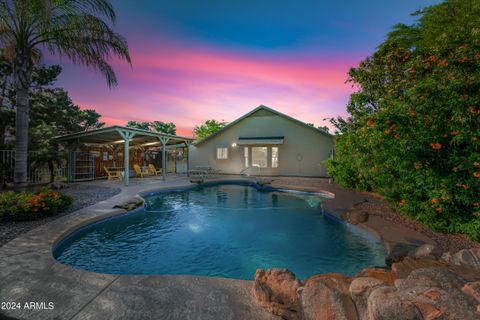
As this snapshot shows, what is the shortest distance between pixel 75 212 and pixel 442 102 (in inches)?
355

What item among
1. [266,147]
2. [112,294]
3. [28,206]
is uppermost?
[266,147]

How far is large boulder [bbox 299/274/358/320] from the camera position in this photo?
6.23ft

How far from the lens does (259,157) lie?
18.7 m

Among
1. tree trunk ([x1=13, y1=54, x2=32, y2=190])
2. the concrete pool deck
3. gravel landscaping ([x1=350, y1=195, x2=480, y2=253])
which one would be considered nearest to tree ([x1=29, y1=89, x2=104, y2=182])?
tree trunk ([x1=13, y1=54, x2=32, y2=190])

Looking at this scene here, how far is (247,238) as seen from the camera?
575 cm

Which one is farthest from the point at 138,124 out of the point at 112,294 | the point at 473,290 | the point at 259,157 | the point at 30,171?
the point at 473,290

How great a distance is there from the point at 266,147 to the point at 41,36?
48.5ft

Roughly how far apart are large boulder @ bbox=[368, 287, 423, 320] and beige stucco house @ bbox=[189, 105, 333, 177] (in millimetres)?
15234

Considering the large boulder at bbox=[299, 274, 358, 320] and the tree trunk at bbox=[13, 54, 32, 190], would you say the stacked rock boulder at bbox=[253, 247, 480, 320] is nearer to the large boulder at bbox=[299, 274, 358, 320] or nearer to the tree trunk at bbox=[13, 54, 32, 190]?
the large boulder at bbox=[299, 274, 358, 320]

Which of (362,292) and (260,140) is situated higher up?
(260,140)

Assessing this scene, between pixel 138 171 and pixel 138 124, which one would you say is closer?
pixel 138 171

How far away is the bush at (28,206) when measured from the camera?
17.1ft

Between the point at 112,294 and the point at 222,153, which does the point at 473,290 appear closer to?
the point at 112,294

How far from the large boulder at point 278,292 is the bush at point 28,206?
238 inches
